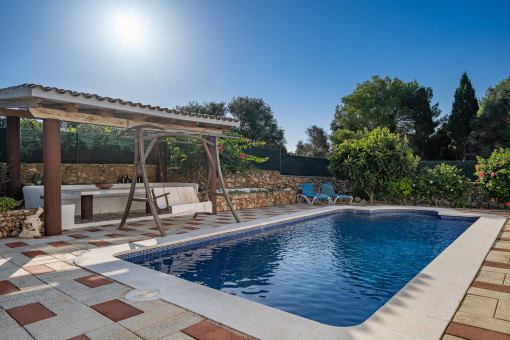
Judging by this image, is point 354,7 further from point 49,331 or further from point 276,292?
point 49,331

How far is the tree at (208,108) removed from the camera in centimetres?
2406

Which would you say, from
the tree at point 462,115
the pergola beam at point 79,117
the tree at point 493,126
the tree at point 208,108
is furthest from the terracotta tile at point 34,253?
the tree at point 462,115

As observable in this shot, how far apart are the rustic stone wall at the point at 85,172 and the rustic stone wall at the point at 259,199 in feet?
9.62

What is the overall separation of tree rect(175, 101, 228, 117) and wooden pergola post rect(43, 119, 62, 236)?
18.5 m

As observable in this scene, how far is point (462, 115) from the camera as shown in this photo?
24.8 meters

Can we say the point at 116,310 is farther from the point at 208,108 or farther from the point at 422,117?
the point at 422,117

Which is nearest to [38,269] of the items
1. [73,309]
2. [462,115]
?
[73,309]

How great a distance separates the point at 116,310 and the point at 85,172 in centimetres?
820

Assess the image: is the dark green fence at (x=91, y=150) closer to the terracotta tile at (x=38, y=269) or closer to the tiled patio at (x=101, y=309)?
the tiled patio at (x=101, y=309)

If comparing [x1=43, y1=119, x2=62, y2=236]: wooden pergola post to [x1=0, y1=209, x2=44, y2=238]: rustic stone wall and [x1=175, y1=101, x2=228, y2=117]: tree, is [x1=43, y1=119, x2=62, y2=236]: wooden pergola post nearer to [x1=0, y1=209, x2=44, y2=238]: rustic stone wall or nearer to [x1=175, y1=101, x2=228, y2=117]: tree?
[x1=0, y1=209, x2=44, y2=238]: rustic stone wall

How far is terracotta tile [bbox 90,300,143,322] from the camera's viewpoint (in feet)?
7.93

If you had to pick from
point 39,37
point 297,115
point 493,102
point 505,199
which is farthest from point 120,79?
point 493,102

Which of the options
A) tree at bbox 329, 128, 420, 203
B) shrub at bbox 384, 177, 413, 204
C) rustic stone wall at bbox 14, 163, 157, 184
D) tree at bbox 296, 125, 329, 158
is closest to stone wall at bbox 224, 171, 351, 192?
tree at bbox 329, 128, 420, 203

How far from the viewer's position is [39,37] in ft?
43.8
